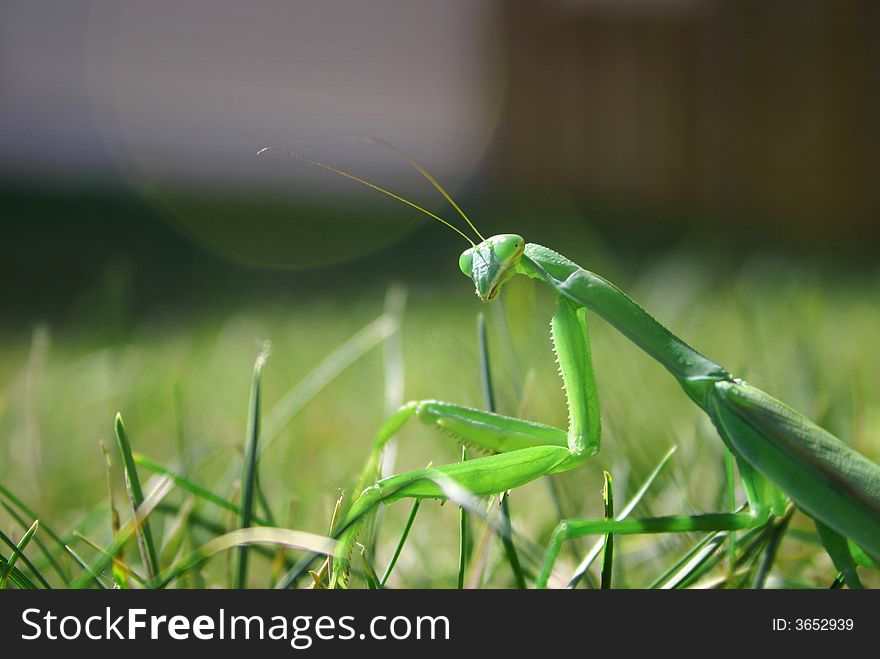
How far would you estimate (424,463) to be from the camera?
4.79ft

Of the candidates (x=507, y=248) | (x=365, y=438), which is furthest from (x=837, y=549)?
(x=365, y=438)

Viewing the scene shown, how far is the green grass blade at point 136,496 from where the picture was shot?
72 centimetres

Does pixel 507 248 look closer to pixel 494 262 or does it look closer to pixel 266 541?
pixel 494 262

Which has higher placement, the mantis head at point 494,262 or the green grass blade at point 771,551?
the mantis head at point 494,262

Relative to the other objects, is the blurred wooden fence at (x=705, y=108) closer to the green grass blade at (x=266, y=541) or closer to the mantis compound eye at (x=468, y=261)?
the mantis compound eye at (x=468, y=261)

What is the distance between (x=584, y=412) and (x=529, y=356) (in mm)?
776

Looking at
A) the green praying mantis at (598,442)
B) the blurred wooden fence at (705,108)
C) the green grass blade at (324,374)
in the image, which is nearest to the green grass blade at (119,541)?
the green praying mantis at (598,442)

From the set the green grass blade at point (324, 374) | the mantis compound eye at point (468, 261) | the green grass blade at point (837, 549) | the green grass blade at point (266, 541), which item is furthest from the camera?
the green grass blade at point (324, 374)

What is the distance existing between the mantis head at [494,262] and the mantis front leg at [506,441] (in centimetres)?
7

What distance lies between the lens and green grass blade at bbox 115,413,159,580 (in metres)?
0.72

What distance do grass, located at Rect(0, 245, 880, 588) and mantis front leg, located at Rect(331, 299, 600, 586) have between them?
0.12ft
